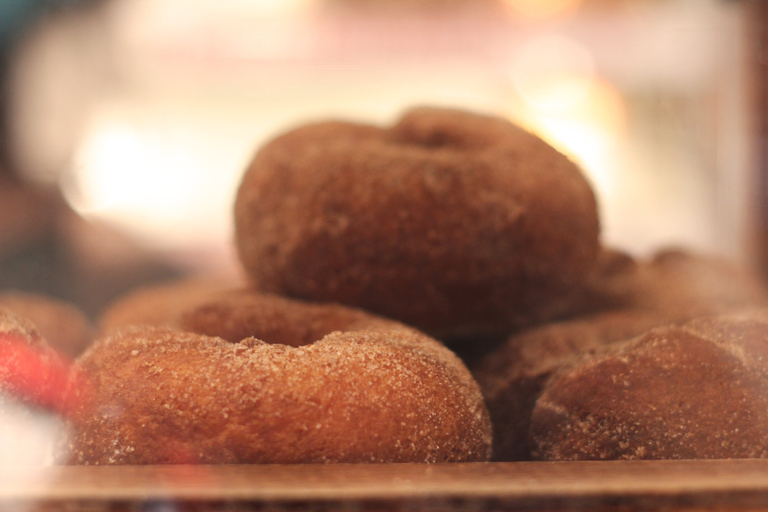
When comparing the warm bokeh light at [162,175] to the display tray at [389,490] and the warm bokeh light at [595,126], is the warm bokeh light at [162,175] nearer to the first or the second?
the warm bokeh light at [595,126]

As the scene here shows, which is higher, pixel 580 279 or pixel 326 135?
pixel 326 135

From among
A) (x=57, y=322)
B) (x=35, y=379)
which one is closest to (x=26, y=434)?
(x=35, y=379)

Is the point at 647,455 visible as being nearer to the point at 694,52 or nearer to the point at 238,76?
the point at 694,52

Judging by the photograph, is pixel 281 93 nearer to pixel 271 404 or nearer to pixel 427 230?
pixel 427 230

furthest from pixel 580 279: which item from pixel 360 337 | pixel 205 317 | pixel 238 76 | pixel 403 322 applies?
pixel 238 76

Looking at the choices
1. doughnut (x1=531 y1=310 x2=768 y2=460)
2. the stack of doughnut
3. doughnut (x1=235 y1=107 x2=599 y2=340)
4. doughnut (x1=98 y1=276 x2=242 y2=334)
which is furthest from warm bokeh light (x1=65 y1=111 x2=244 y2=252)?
doughnut (x1=531 y1=310 x2=768 y2=460)
